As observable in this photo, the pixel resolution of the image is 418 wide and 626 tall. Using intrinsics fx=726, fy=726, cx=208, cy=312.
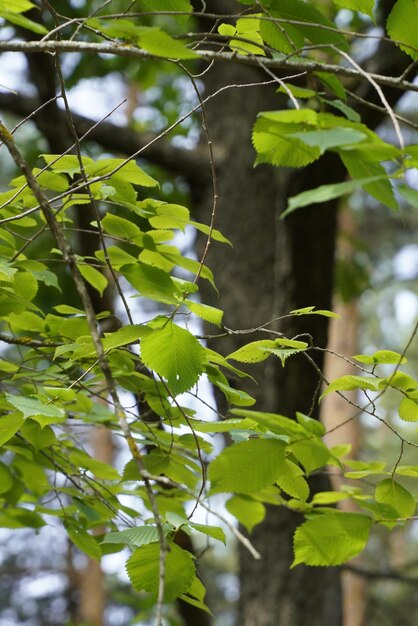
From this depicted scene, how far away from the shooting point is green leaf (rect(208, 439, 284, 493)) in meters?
0.83

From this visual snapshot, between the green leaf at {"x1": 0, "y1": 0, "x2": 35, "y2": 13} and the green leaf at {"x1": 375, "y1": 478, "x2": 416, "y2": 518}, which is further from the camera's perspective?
the green leaf at {"x1": 375, "y1": 478, "x2": 416, "y2": 518}

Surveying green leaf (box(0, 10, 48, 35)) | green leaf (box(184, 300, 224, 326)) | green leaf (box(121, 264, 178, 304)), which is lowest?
green leaf (box(184, 300, 224, 326))

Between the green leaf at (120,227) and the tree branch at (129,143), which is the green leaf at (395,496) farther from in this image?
the tree branch at (129,143)

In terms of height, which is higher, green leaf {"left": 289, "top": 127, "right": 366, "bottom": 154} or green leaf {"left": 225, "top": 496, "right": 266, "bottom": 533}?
green leaf {"left": 289, "top": 127, "right": 366, "bottom": 154}

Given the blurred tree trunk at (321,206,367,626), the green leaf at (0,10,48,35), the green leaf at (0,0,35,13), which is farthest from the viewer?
the blurred tree trunk at (321,206,367,626)

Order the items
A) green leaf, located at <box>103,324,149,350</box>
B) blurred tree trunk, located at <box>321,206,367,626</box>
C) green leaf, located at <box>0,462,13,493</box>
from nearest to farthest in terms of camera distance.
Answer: green leaf, located at <box>103,324,149,350</box>
green leaf, located at <box>0,462,13,493</box>
blurred tree trunk, located at <box>321,206,367,626</box>

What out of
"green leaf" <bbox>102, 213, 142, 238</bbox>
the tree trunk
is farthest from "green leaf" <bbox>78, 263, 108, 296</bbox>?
the tree trunk

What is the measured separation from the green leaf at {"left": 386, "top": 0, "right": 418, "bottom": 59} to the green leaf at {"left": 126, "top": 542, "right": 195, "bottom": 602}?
756 mm

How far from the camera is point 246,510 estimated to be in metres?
1.34

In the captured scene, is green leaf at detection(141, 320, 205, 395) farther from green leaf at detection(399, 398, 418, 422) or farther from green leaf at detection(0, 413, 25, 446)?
green leaf at detection(399, 398, 418, 422)

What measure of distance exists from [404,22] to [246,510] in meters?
0.86

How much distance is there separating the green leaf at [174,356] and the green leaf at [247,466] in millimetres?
169

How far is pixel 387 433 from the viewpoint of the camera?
14.6 metres

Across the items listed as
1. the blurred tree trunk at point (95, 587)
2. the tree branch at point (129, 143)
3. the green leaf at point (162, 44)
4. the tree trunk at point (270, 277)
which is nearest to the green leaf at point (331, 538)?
the green leaf at point (162, 44)
